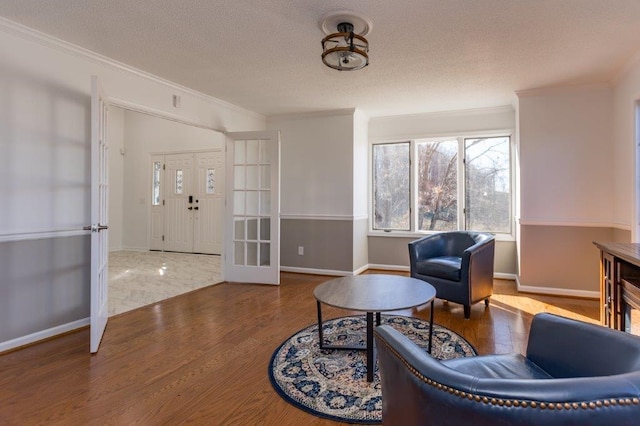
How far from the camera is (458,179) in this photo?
4941 mm

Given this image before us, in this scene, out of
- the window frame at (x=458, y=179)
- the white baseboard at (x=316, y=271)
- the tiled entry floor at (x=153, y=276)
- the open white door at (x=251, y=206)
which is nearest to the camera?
the tiled entry floor at (x=153, y=276)

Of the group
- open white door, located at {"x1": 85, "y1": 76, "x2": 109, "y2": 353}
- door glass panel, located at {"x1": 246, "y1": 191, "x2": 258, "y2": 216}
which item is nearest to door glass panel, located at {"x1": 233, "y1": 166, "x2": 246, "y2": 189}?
door glass panel, located at {"x1": 246, "y1": 191, "x2": 258, "y2": 216}

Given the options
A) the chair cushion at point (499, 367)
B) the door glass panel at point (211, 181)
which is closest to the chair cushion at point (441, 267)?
the chair cushion at point (499, 367)

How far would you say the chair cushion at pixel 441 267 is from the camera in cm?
322

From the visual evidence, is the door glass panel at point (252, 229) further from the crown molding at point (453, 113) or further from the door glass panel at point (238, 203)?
the crown molding at point (453, 113)

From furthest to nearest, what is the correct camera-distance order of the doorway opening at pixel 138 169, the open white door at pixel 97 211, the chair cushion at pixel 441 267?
the doorway opening at pixel 138 169
the chair cushion at pixel 441 267
the open white door at pixel 97 211

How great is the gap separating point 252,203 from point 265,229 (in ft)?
1.32

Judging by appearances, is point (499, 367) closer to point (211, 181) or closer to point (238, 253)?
point (238, 253)

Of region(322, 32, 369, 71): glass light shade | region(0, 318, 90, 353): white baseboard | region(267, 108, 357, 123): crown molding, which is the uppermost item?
region(267, 108, 357, 123): crown molding

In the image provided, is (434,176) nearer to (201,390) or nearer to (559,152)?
(559,152)

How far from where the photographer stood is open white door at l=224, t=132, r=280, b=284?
4375 millimetres

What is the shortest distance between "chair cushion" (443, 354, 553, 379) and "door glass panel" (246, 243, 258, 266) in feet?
11.0

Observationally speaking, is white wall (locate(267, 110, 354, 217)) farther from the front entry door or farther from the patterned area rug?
the front entry door

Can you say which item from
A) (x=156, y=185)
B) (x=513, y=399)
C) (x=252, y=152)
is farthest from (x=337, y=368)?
(x=156, y=185)
